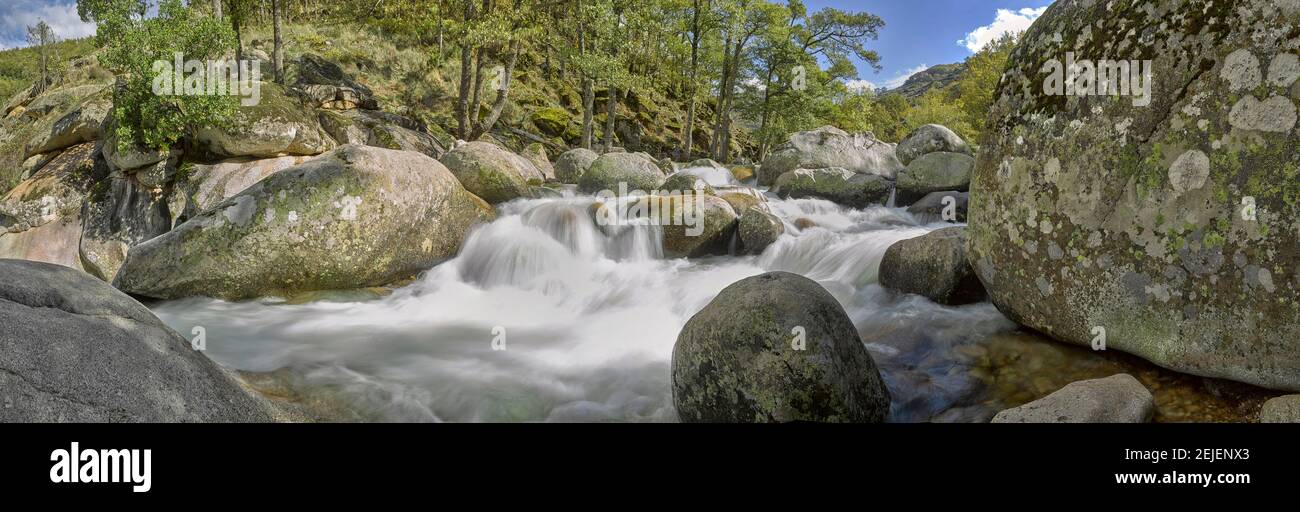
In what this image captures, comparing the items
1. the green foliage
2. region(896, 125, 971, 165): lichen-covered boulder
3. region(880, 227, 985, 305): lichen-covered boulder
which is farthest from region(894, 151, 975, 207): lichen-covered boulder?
the green foliage

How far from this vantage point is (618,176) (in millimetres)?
15688

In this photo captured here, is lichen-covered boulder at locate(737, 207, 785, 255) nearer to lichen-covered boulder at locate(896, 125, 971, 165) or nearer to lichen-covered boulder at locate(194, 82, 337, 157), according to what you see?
lichen-covered boulder at locate(194, 82, 337, 157)

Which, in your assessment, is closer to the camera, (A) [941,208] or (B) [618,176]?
(A) [941,208]

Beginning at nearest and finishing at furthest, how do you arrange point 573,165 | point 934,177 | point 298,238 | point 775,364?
1. point 775,364
2. point 298,238
3. point 934,177
4. point 573,165

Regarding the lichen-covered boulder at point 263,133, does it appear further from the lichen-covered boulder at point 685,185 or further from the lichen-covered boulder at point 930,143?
the lichen-covered boulder at point 930,143

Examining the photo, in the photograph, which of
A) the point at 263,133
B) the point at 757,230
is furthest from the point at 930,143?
the point at 263,133

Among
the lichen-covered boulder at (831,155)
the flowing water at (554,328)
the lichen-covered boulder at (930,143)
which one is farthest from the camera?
the lichen-covered boulder at (831,155)

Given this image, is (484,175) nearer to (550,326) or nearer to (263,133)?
(263,133)

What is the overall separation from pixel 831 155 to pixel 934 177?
5250mm

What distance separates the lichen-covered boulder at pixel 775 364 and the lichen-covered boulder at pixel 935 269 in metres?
2.50

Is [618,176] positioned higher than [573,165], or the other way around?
[573,165]

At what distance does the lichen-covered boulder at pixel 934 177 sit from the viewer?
14742 mm

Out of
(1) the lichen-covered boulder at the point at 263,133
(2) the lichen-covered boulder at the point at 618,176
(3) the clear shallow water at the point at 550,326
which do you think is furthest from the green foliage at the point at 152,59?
(2) the lichen-covered boulder at the point at 618,176
